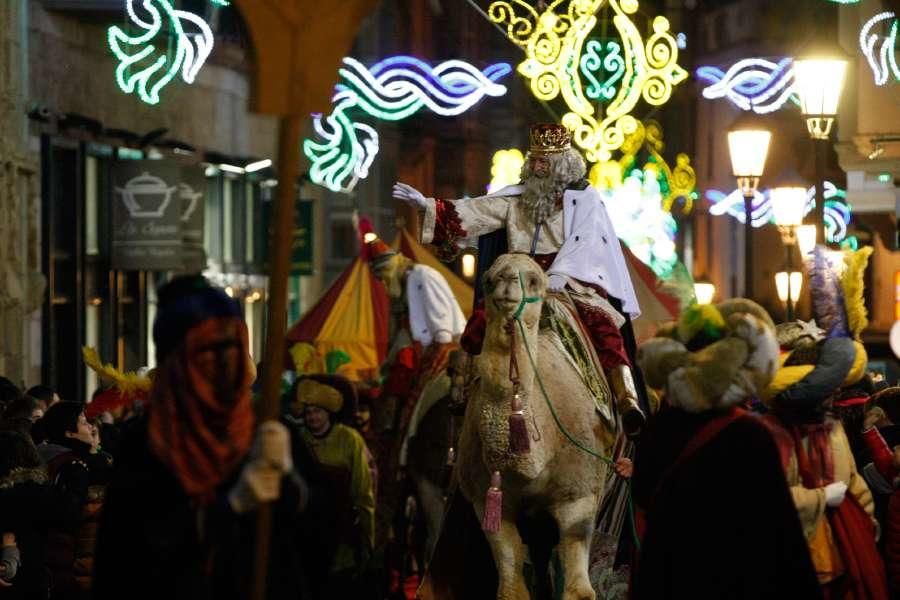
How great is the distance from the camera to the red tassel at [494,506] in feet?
43.4

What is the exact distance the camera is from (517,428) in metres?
13.1

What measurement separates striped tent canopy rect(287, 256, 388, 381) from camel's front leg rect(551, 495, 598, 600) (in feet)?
30.7

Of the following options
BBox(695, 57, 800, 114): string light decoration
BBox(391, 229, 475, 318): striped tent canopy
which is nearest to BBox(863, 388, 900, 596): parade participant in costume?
BBox(695, 57, 800, 114): string light decoration

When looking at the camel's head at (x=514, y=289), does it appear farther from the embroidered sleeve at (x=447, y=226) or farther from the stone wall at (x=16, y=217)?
the stone wall at (x=16, y=217)

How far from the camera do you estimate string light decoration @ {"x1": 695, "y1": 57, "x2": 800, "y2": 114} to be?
71.7 ft

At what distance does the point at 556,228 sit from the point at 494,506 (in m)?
2.12

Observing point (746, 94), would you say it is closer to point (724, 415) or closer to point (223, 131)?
point (724, 415)

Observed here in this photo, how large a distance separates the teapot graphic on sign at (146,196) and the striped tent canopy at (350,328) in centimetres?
573

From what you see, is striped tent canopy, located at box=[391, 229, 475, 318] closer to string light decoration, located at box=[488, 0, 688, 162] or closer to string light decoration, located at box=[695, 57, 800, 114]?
string light decoration, located at box=[488, 0, 688, 162]

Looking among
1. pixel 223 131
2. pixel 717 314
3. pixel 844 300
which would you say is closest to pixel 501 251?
pixel 844 300

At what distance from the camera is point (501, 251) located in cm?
1507

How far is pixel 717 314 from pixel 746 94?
12.2m

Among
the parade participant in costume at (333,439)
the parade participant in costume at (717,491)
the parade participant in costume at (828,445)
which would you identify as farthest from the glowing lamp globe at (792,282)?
the parade participant in costume at (717,491)

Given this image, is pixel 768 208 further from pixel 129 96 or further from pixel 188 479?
pixel 188 479
